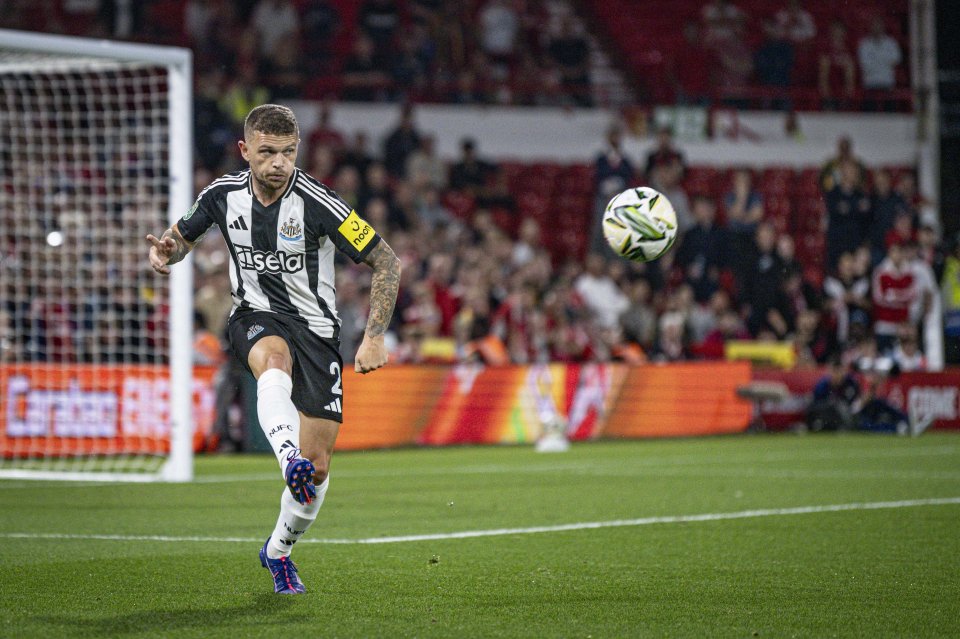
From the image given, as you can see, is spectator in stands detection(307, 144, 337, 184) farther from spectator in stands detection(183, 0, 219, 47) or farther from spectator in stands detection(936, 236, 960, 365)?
spectator in stands detection(936, 236, 960, 365)

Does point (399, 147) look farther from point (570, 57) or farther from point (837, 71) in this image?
point (837, 71)

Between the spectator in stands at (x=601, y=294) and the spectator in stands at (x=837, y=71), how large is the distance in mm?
7671

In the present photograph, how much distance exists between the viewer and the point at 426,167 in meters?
21.4

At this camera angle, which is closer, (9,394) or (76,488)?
(76,488)

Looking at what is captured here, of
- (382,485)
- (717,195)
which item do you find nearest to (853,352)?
(717,195)

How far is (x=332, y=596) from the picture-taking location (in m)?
6.12

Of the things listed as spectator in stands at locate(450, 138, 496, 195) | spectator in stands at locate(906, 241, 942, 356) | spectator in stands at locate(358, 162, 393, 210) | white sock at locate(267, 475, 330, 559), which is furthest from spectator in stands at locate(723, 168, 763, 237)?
white sock at locate(267, 475, 330, 559)

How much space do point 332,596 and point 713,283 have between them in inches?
606

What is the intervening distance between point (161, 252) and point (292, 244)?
585 millimetres

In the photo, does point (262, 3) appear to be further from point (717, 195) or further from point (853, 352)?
point (853, 352)

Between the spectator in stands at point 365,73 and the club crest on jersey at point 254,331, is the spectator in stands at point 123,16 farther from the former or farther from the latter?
the club crest on jersey at point 254,331

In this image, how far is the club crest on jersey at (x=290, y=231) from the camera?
6.36 metres

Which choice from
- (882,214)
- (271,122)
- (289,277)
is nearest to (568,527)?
(289,277)


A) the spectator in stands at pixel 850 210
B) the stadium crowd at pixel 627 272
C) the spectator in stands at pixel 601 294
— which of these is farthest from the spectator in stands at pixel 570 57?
the spectator in stands at pixel 601 294
